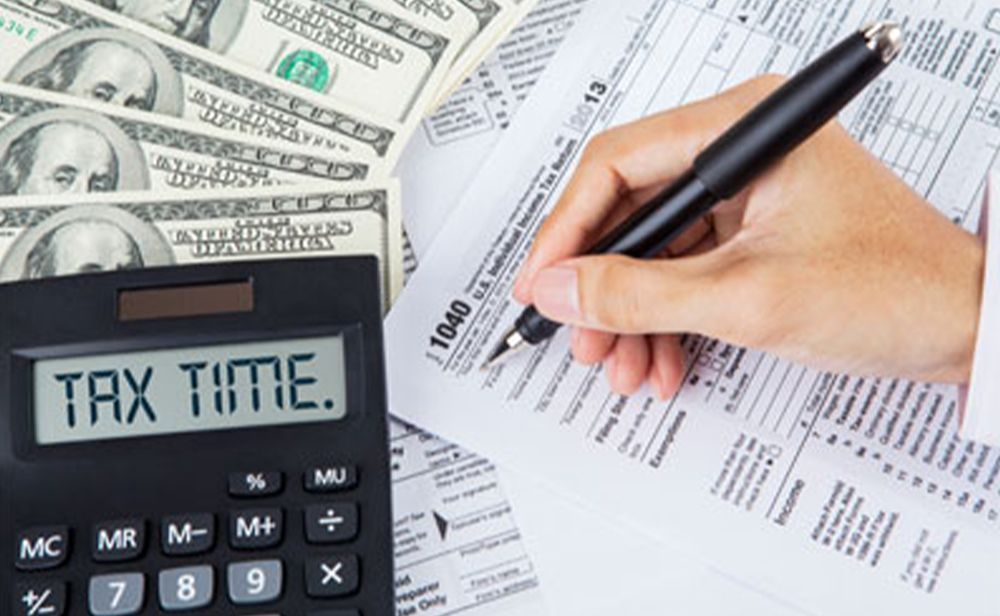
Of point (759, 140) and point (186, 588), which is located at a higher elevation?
point (759, 140)

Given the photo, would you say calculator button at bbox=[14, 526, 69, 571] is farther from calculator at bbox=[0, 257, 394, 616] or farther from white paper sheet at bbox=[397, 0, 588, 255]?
white paper sheet at bbox=[397, 0, 588, 255]

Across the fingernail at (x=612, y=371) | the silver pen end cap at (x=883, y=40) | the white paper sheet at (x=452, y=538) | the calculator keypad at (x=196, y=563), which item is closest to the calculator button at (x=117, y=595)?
the calculator keypad at (x=196, y=563)

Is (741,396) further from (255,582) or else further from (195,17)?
(195,17)

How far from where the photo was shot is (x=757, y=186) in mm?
556

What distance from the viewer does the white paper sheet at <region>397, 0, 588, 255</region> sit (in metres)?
0.65

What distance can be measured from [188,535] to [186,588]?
0.07ft

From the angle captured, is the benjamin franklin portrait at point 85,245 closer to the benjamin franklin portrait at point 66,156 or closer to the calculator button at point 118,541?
the benjamin franklin portrait at point 66,156

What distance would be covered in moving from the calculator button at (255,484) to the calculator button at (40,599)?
75mm

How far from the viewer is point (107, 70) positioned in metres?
0.67

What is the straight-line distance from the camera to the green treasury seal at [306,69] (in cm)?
67

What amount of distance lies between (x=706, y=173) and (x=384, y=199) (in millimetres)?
168

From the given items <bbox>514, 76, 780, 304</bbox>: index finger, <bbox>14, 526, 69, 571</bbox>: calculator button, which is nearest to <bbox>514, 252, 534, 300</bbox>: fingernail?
<bbox>514, 76, 780, 304</bbox>: index finger

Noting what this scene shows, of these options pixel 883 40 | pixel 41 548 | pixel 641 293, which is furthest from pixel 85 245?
pixel 883 40

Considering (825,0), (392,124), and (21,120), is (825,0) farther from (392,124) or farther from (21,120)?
(21,120)
